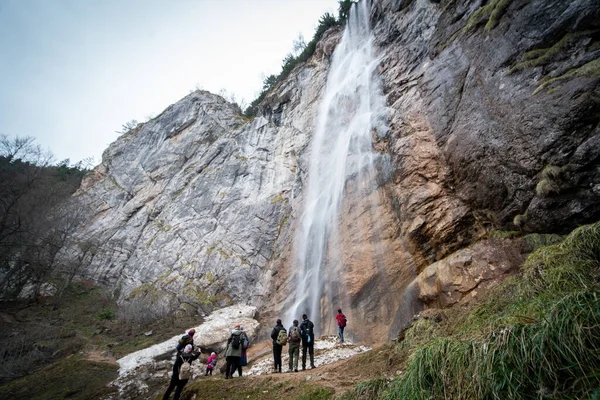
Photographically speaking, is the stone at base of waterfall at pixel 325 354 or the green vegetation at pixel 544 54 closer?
the green vegetation at pixel 544 54

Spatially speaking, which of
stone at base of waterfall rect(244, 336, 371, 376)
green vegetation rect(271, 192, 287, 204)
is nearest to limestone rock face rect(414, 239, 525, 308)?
stone at base of waterfall rect(244, 336, 371, 376)

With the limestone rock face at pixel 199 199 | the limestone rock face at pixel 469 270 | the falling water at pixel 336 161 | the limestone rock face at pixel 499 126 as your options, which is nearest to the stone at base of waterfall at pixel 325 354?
the falling water at pixel 336 161

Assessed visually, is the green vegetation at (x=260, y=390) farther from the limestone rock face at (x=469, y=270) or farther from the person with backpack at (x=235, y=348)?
the limestone rock face at (x=469, y=270)

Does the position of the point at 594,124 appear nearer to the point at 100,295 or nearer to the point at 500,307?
the point at 500,307

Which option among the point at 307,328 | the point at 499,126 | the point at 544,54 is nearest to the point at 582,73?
the point at 544,54

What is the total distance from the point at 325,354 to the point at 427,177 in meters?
7.61

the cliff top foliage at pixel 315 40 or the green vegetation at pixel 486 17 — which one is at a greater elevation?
the cliff top foliage at pixel 315 40

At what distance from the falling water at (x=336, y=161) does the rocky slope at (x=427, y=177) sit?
0.89 m

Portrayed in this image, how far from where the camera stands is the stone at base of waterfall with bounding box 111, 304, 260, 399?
34.9ft

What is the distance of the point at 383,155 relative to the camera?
14.6m

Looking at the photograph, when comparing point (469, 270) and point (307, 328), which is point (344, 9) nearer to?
point (469, 270)

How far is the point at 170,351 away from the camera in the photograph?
44.7ft

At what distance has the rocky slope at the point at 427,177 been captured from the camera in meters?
7.89

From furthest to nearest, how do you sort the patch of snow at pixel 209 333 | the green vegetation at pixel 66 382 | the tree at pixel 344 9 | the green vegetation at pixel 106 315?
the tree at pixel 344 9 < the green vegetation at pixel 106 315 < the patch of snow at pixel 209 333 < the green vegetation at pixel 66 382
